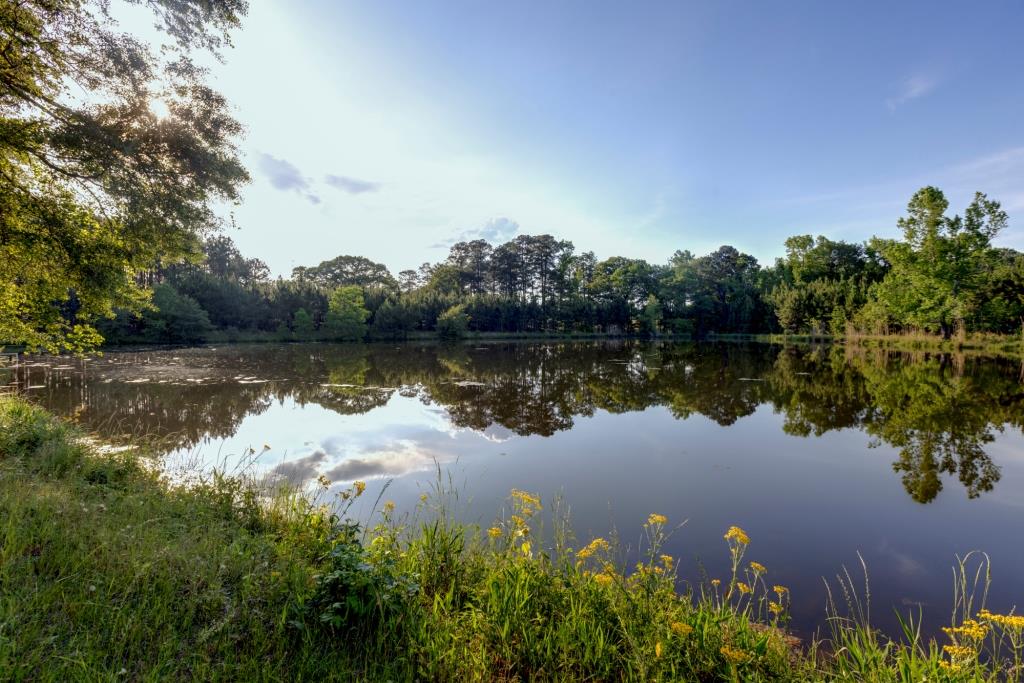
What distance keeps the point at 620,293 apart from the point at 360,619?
224ft

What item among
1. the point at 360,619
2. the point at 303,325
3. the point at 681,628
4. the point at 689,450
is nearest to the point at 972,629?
the point at 681,628

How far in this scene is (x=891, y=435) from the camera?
374 inches

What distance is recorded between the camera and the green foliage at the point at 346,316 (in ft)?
160

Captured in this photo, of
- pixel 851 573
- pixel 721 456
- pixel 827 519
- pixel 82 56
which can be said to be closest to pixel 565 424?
pixel 721 456

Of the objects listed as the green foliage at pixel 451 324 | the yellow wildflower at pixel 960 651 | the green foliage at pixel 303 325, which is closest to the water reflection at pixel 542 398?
the yellow wildflower at pixel 960 651

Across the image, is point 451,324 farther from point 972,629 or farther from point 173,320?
point 972,629

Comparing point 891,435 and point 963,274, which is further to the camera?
point 963,274

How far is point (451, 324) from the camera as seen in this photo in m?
52.2

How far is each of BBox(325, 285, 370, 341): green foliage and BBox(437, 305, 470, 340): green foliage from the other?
8.59m

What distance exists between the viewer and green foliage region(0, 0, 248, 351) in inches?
258

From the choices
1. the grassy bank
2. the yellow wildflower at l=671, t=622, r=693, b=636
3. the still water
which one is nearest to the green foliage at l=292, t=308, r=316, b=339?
the still water

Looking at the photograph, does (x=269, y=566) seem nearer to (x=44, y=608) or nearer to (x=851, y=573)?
(x=44, y=608)

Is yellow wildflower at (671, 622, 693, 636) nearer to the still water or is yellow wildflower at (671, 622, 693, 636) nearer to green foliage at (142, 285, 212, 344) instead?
the still water

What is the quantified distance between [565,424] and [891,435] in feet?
23.3
